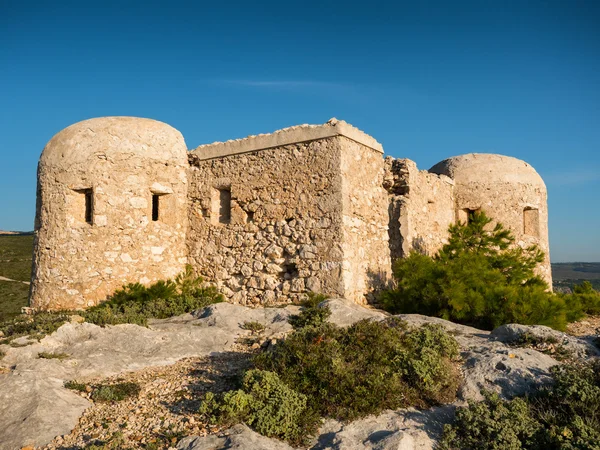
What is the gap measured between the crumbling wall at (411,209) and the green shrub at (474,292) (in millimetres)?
1089

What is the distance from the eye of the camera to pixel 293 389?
491 cm

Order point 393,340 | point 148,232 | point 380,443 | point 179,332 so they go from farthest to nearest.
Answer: point 148,232 → point 179,332 → point 393,340 → point 380,443

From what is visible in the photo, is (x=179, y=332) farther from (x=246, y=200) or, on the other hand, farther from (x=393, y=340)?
(x=246, y=200)

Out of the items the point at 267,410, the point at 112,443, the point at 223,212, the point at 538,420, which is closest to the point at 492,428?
the point at 538,420

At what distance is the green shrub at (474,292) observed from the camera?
8.44 meters

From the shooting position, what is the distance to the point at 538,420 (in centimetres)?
453

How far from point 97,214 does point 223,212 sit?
2.47 m

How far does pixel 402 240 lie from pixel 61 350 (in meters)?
6.87

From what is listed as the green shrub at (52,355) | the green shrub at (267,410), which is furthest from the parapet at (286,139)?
the green shrub at (267,410)

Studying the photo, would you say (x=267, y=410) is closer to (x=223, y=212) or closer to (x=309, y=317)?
(x=309, y=317)

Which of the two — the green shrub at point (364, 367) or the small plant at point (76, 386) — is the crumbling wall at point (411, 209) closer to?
the green shrub at point (364, 367)

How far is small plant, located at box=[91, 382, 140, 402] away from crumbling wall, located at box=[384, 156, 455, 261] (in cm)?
679

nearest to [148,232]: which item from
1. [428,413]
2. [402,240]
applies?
[402,240]

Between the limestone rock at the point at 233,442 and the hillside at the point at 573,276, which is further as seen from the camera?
the hillside at the point at 573,276
